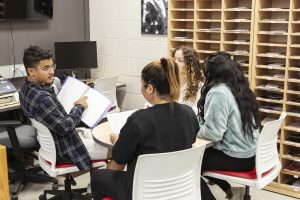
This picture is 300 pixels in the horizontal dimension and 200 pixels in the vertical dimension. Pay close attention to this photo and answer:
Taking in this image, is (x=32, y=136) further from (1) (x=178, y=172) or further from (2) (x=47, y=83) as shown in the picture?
(1) (x=178, y=172)

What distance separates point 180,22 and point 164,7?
335 mm

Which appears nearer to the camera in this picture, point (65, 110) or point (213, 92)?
point (213, 92)

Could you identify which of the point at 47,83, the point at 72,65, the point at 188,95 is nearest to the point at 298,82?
the point at 188,95

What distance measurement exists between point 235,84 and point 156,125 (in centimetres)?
83

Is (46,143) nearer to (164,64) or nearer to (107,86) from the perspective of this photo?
(164,64)

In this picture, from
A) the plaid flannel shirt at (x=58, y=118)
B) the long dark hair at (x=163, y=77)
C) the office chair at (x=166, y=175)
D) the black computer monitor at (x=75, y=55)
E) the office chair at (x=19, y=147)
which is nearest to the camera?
the office chair at (x=166, y=175)

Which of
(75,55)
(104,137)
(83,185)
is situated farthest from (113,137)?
(75,55)

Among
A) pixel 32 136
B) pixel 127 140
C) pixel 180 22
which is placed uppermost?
pixel 180 22

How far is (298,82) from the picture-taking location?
11.3ft

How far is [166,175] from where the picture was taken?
A: 2.04m

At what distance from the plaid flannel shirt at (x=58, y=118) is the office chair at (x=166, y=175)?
0.92m

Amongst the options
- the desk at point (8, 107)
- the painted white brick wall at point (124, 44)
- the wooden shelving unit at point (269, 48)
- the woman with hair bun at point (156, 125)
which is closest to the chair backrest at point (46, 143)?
the woman with hair bun at point (156, 125)

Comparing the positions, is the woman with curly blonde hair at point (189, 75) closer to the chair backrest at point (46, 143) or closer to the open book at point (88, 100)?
the open book at point (88, 100)

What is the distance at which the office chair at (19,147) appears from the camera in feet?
10.8
